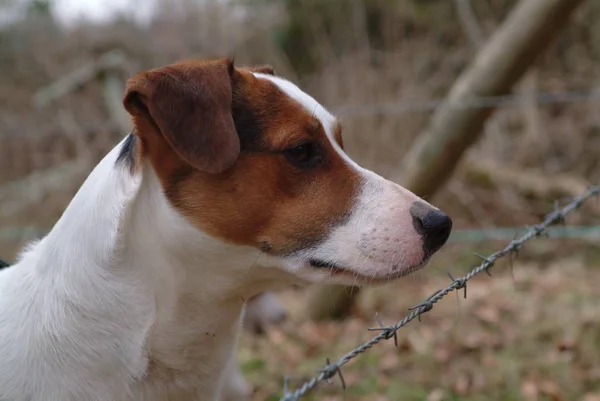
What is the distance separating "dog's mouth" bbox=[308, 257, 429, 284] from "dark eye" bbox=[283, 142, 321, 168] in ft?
1.05

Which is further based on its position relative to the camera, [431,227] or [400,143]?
[400,143]

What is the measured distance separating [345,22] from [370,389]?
28.5 ft

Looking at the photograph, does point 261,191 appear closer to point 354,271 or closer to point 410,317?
point 354,271

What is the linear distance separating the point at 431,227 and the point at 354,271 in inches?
10.9

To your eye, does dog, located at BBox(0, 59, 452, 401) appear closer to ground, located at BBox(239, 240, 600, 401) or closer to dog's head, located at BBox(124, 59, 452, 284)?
dog's head, located at BBox(124, 59, 452, 284)

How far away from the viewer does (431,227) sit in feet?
6.96

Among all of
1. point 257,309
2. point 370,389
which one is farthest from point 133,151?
point 257,309

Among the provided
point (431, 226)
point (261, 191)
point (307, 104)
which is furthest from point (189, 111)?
point (431, 226)

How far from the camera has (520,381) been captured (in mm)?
4121

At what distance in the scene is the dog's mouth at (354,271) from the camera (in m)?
2.14

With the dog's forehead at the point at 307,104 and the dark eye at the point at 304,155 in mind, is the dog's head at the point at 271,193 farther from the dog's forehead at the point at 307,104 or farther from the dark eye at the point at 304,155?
the dog's forehead at the point at 307,104

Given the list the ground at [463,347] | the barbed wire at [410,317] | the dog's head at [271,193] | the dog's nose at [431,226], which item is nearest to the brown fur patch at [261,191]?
the dog's head at [271,193]

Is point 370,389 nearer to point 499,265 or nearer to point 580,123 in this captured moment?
point 499,265

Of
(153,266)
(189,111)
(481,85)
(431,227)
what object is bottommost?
(481,85)
